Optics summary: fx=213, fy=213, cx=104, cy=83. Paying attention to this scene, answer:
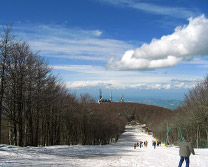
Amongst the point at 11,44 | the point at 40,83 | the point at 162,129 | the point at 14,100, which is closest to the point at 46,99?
the point at 40,83

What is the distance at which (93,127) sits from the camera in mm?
52594

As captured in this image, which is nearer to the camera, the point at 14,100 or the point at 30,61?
the point at 14,100

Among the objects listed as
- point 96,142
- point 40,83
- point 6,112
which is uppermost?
point 40,83

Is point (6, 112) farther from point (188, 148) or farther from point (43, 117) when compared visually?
point (188, 148)

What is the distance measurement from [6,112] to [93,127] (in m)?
30.5

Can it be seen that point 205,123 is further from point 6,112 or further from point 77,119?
point 6,112

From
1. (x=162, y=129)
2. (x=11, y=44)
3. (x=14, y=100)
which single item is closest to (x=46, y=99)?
(x=14, y=100)

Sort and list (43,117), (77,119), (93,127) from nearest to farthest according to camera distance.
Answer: (43,117) < (77,119) < (93,127)

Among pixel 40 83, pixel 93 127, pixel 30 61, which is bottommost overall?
pixel 93 127

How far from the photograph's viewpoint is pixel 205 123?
40.4 meters

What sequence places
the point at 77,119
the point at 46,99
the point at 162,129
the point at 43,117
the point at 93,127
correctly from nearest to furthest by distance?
1. the point at 46,99
2. the point at 43,117
3. the point at 77,119
4. the point at 93,127
5. the point at 162,129

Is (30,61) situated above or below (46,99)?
above

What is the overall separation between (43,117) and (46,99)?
8.08m

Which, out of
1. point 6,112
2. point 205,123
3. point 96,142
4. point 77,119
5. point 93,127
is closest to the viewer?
point 6,112
